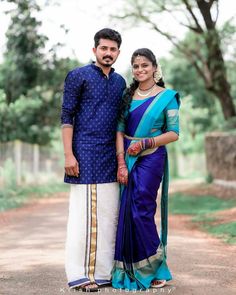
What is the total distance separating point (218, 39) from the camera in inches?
642

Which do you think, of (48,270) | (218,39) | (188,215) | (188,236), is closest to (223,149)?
(218,39)

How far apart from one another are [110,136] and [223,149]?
1204 centimetres

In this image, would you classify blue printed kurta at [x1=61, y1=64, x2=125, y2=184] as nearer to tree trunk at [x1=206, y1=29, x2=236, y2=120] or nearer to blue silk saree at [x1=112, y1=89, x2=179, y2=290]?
blue silk saree at [x1=112, y1=89, x2=179, y2=290]

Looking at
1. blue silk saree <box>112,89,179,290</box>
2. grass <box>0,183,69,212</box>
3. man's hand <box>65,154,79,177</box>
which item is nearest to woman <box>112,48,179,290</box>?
blue silk saree <box>112,89,179,290</box>

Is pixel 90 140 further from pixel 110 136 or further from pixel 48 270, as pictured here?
pixel 48 270

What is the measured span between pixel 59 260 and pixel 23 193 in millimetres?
10013

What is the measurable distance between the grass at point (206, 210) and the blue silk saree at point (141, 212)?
3244 millimetres

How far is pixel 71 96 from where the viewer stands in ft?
14.8

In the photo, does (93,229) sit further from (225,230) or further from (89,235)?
(225,230)

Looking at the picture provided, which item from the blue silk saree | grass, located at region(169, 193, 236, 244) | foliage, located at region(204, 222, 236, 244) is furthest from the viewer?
grass, located at region(169, 193, 236, 244)

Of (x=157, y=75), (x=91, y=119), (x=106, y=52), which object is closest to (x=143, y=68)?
(x=157, y=75)

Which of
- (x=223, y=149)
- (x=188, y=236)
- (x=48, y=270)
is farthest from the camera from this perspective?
(x=223, y=149)

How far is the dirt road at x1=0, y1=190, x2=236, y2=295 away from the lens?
4564 mm

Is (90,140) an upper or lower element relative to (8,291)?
upper
